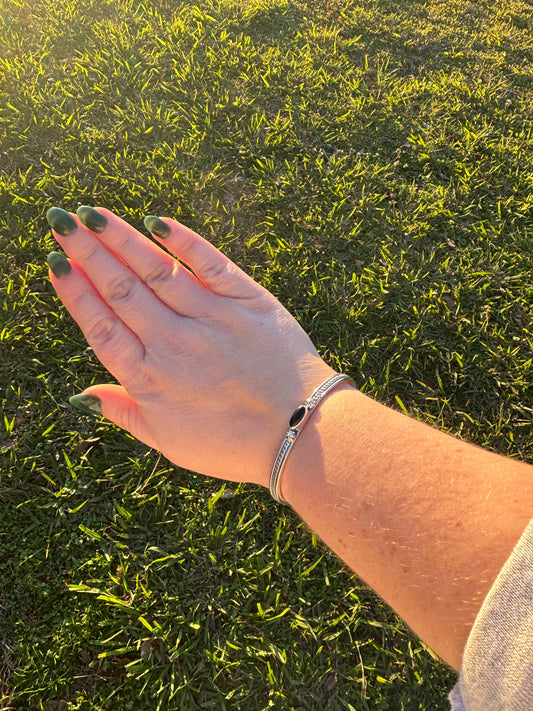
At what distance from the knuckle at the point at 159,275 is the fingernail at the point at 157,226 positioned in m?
0.14

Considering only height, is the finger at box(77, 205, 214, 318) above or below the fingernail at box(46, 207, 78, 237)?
below

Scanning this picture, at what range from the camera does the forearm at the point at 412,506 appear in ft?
4.12

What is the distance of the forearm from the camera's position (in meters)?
1.26

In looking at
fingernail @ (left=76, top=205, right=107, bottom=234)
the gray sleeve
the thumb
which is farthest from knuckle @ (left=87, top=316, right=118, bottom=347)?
the gray sleeve

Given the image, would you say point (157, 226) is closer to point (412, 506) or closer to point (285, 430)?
point (285, 430)

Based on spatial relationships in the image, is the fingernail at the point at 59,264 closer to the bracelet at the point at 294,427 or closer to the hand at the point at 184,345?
the hand at the point at 184,345

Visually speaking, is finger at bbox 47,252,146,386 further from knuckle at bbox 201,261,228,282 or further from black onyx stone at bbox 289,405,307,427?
black onyx stone at bbox 289,405,307,427

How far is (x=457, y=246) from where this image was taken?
3.43m

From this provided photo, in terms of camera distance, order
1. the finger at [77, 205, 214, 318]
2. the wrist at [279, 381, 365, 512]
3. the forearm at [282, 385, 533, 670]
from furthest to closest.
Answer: the finger at [77, 205, 214, 318] → the wrist at [279, 381, 365, 512] → the forearm at [282, 385, 533, 670]

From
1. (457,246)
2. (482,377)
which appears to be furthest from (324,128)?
(482,377)

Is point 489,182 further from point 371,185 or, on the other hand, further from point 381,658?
point 381,658

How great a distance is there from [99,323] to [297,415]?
88cm

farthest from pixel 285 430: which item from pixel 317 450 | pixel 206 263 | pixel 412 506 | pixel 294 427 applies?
pixel 206 263

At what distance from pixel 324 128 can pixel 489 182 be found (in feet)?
4.53
